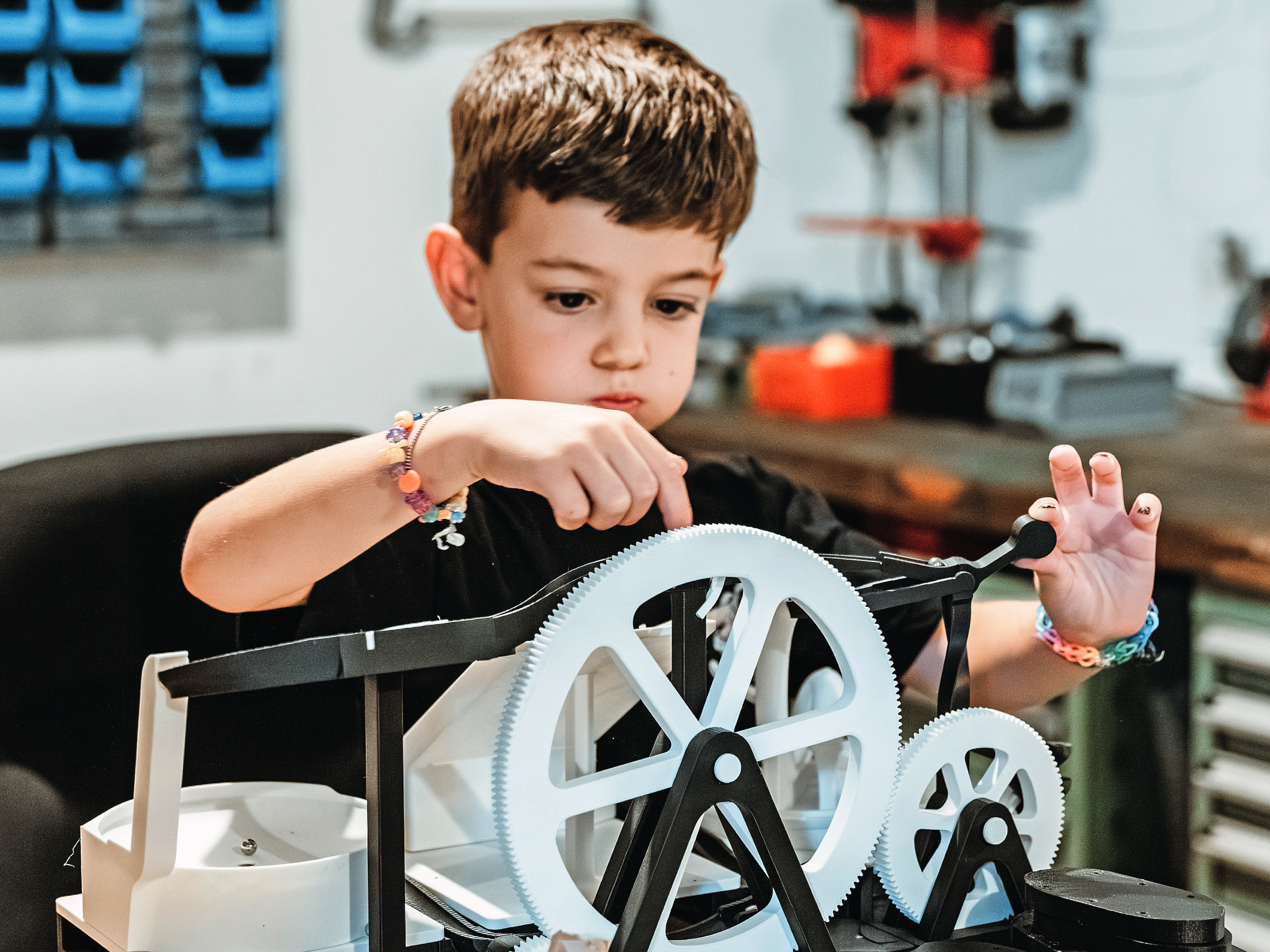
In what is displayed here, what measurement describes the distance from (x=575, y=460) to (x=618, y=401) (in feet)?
0.48

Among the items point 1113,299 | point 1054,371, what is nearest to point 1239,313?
point 1113,299

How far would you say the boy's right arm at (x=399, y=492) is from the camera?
388mm

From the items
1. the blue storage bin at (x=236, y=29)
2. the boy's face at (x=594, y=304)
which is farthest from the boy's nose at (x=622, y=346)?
the blue storage bin at (x=236, y=29)

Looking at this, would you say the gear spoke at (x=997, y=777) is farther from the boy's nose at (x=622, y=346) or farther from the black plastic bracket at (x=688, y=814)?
the boy's nose at (x=622, y=346)

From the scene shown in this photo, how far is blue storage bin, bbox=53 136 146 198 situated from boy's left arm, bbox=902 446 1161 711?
3.87 feet

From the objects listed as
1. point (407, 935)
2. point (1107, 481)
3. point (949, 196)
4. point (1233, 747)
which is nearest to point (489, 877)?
point (407, 935)

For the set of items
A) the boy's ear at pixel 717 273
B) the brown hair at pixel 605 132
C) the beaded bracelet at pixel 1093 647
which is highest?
the brown hair at pixel 605 132

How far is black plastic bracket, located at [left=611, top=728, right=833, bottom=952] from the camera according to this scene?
355mm

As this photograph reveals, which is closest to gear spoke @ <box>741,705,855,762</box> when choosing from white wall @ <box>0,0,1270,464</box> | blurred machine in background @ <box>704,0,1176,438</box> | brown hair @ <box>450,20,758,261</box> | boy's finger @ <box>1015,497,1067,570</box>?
boy's finger @ <box>1015,497,1067,570</box>

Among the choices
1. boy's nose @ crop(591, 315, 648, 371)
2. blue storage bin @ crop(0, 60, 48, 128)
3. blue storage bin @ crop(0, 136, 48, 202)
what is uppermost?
blue storage bin @ crop(0, 60, 48, 128)

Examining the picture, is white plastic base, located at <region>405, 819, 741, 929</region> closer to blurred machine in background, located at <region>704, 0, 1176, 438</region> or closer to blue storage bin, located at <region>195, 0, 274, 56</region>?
blurred machine in background, located at <region>704, 0, 1176, 438</region>

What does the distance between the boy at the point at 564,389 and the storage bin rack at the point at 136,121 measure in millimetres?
936

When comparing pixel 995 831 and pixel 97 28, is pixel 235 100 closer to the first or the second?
pixel 97 28

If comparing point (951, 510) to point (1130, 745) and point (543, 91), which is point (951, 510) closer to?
point (1130, 745)
